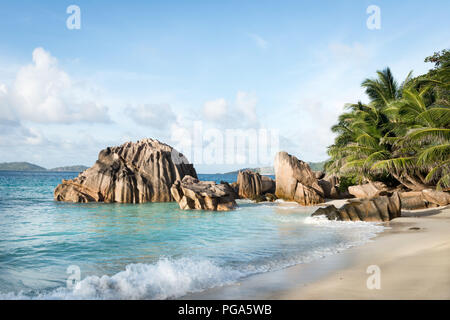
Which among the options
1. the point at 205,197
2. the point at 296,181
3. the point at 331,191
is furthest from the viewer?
the point at 331,191

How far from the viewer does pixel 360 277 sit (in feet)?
20.6

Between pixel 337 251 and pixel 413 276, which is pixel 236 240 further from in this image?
pixel 413 276

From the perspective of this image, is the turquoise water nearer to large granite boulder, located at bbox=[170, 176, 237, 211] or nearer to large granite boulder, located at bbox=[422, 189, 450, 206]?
large granite boulder, located at bbox=[170, 176, 237, 211]

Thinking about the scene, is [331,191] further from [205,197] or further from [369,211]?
[369,211]

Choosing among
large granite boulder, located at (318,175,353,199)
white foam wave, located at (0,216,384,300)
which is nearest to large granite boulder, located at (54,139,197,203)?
large granite boulder, located at (318,175,353,199)

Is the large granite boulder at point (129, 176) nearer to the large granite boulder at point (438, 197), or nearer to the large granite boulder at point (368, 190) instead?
the large granite boulder at point (368, 190)

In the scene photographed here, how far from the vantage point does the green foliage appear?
1838 centimetres

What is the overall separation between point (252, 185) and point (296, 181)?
7.03 meters

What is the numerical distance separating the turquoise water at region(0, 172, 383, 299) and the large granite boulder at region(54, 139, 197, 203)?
13.3 metres

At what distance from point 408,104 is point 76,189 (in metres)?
29.1

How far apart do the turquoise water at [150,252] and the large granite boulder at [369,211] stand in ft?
3.25

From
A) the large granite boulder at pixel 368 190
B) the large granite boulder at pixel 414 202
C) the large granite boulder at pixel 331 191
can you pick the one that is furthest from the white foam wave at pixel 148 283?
the large granite boulder at pixel 331 191

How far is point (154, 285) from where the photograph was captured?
6.25 metres

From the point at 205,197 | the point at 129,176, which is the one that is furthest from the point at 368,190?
the point at 129,176
